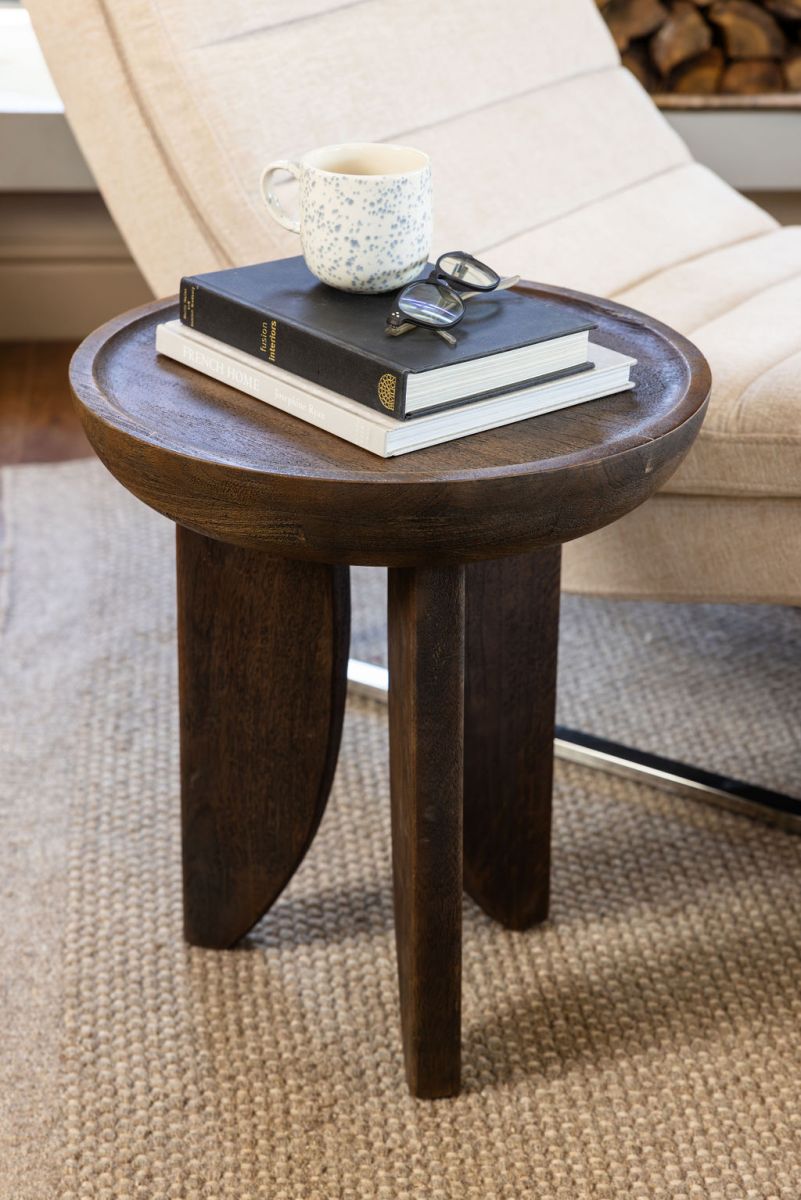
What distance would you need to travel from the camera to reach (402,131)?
1269 mm

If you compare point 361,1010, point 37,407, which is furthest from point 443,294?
point 37,407

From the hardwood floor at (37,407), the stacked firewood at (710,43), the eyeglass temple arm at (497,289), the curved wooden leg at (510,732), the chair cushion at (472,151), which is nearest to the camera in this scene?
the eyeglass temple arm at (497,289)

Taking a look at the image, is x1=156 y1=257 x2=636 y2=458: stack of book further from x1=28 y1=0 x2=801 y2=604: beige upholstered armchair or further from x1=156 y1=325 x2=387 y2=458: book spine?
x1=28 y1=0 x2=801 y2=604: beige upholstered armchair

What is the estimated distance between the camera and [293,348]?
0.79 meters

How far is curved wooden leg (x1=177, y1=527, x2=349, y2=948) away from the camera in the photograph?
0.92m

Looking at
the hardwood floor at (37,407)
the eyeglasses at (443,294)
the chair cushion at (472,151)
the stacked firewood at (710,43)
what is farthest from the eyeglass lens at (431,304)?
the stacked firewood at (710,43)

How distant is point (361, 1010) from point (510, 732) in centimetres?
24

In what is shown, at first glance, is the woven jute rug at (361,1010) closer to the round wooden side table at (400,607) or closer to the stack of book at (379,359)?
the round wooden side table at (400,607)

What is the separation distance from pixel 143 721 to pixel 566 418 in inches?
27.0

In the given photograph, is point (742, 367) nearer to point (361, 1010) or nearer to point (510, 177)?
point (510, 177)

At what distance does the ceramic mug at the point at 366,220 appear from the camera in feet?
2.62

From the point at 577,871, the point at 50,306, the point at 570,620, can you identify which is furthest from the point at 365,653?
the point at 50,306

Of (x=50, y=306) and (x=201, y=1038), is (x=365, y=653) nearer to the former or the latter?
(x=201, y=1038)

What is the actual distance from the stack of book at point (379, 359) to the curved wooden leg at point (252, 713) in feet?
0.48
